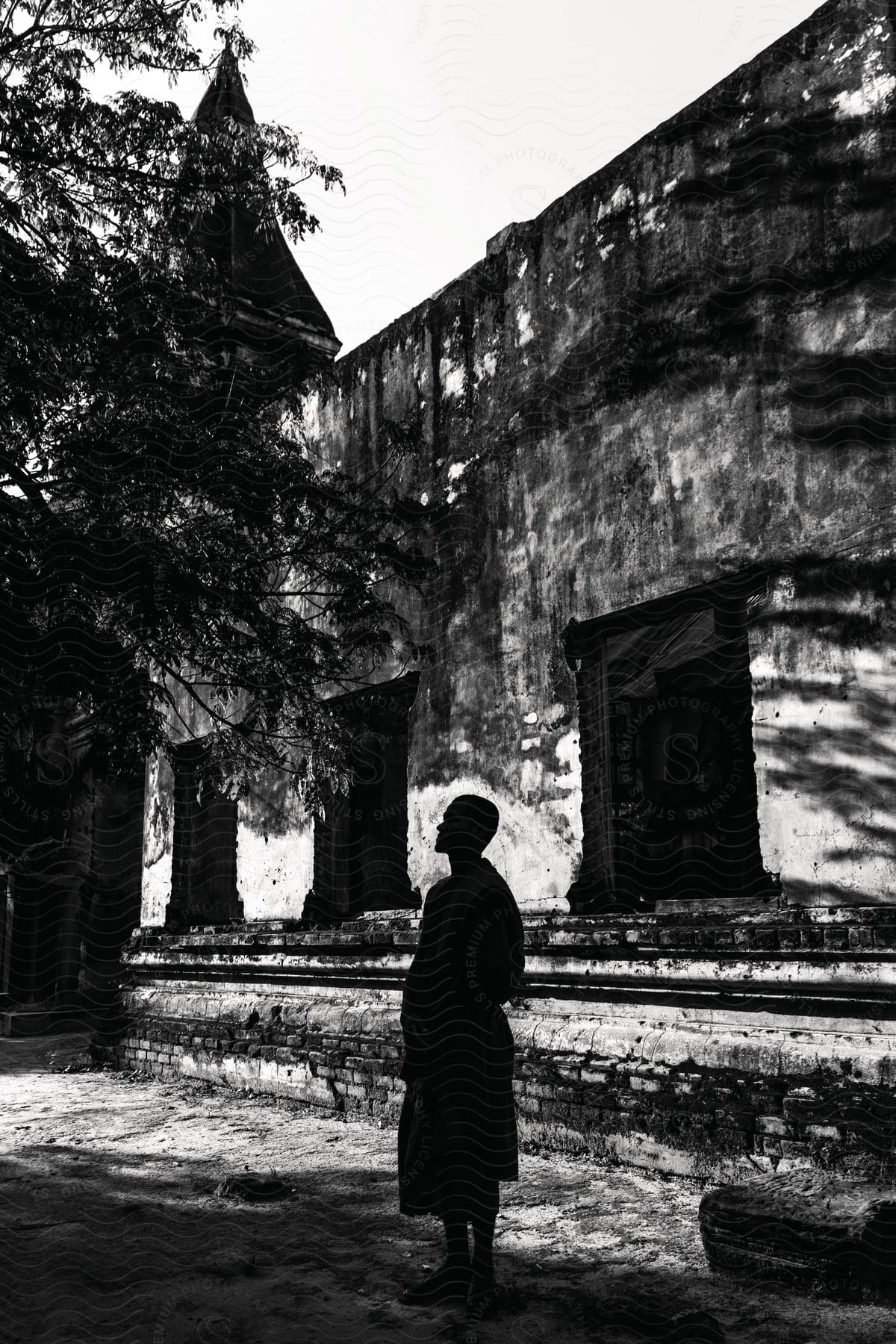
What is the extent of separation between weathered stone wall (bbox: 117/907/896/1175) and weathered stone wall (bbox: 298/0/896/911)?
0.36m

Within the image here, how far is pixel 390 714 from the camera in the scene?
8.11 meters

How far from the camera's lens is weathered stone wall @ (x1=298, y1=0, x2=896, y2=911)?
4898mm

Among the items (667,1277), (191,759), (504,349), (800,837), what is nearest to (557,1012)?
(800,837)

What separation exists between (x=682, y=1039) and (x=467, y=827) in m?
1.88

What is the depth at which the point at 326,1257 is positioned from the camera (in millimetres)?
4094

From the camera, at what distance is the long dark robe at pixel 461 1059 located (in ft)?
11.9

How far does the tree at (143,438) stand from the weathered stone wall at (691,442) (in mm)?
973

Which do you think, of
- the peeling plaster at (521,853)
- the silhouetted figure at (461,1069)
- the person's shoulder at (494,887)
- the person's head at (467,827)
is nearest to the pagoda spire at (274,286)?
the peeling plaster at (521,853)

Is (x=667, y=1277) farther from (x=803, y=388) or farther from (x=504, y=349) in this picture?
(x=504, y=349)

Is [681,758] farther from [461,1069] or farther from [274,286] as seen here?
[274,286]

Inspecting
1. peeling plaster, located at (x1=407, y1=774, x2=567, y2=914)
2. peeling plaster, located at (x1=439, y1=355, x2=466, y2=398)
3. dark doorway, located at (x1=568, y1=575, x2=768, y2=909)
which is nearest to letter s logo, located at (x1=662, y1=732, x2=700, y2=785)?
dark doorway, located at (x1=568, y1=575, x2=768, y2=909)

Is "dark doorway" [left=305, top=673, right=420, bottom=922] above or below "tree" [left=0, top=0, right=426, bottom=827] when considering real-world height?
below

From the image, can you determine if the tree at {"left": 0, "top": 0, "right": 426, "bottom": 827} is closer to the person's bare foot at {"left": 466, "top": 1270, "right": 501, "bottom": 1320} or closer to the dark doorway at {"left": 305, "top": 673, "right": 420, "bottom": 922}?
the dark doorway at {"left": 305, "top": 673, "right": 420, "bottom": 922}

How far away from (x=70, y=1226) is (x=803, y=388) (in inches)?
195
